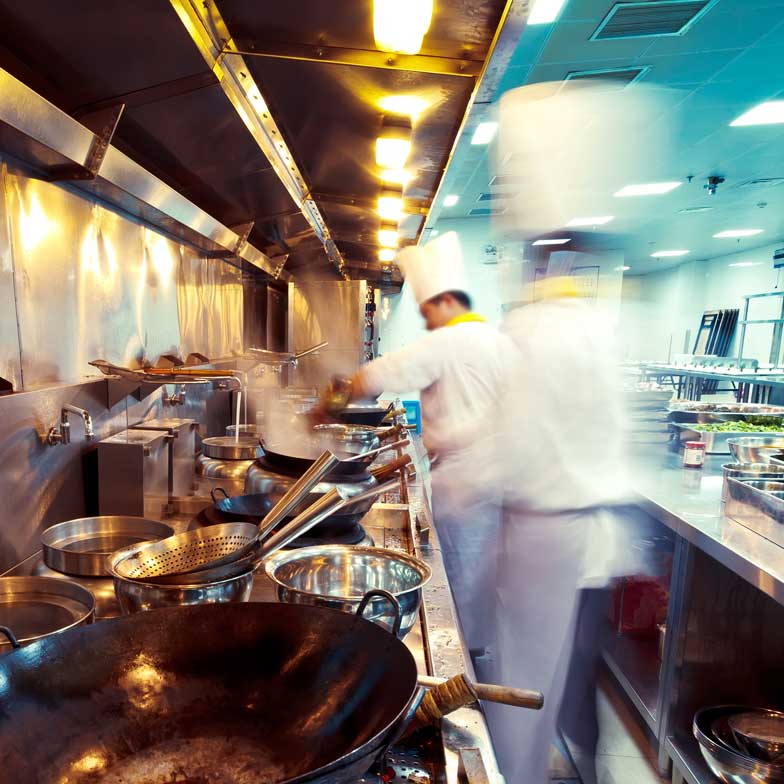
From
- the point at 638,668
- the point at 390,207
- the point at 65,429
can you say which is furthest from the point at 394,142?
the point at 638,668

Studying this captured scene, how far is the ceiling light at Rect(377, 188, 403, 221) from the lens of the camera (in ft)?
9.60

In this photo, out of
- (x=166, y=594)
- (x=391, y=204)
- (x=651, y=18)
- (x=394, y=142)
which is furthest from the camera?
(x=651, y=18)

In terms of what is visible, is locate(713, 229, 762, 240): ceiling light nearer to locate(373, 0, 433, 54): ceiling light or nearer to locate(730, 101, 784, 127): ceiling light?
locate(730, 101, 784, 127): ceiling light

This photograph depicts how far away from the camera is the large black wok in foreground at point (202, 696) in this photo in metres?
0.62

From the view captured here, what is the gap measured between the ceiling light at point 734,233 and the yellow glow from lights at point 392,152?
10352mm

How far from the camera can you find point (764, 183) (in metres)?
7.26

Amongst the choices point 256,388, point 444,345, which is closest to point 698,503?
point 444,345

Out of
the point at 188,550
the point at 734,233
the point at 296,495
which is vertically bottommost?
the point at 188,550

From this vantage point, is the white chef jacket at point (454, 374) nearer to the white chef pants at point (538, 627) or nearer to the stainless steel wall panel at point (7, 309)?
the white chef pants at point (538, 627)

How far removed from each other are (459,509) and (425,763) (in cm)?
183

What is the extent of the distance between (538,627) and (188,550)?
158 cm

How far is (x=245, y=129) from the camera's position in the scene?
1837mm

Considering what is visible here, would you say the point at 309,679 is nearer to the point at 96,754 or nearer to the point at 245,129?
the point at 96,754

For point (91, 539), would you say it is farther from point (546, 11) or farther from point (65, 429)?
point (546, 11)
